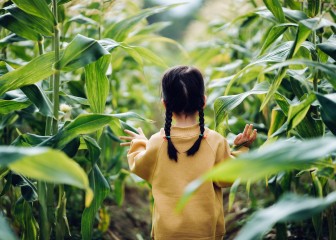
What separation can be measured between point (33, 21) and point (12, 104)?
227 millimetres

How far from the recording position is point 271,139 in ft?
4.07

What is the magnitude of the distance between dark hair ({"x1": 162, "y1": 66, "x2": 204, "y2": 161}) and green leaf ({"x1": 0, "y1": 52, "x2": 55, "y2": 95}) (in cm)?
30

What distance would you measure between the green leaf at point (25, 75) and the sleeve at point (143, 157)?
0.30 meters

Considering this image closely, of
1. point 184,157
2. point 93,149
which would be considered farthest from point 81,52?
point 184,157

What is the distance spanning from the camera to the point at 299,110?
1.03 meters

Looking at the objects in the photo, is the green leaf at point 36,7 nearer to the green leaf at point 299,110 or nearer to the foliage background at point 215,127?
the foliage background at point 215,127

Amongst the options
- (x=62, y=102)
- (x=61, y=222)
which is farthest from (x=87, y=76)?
(x=61, y=222)

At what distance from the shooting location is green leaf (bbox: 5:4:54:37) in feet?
4.01

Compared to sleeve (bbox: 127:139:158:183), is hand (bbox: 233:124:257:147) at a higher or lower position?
higher

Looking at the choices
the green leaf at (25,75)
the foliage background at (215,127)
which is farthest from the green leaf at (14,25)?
→ the green leaf at (25,75)

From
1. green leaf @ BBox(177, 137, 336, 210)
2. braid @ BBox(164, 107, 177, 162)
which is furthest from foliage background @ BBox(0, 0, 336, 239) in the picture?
braid @ BBox(164, 107, 177, 162)

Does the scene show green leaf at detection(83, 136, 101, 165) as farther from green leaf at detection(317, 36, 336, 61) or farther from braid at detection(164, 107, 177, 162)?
green leaf at detection(317, 36, 336, 61)

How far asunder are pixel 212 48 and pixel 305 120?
1.24 meters

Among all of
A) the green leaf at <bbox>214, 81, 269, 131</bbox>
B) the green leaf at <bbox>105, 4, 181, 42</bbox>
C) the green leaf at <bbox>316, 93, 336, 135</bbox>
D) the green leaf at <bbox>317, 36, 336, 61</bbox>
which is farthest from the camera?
the green leaf at <bbox>105, 4, 181, 42</bbox>
